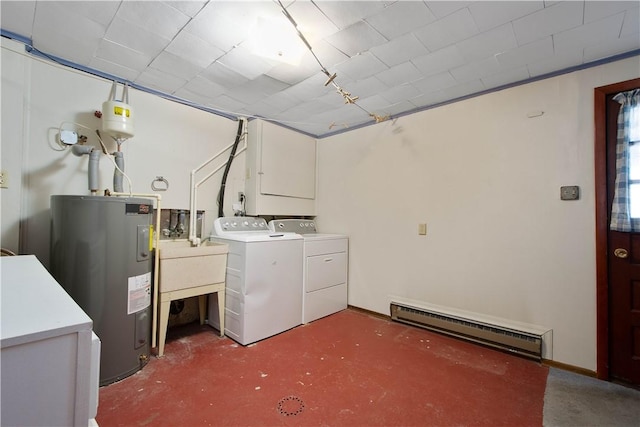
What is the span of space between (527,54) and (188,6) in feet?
7.55

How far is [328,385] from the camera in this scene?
6.04ft

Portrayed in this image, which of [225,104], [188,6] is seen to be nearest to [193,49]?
[188,6]

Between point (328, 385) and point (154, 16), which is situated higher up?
point (154, 16)

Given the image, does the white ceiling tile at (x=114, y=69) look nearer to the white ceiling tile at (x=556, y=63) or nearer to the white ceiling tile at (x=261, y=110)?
the white ceiling tile at (x=261, y=110)

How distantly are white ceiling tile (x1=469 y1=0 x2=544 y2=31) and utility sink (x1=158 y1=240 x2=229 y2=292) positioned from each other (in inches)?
100

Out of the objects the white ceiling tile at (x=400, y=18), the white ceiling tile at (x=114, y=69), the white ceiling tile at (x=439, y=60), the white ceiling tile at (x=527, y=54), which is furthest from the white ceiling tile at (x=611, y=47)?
the white ceiling tile at (x=114, y=69)

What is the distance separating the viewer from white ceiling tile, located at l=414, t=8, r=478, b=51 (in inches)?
64.4

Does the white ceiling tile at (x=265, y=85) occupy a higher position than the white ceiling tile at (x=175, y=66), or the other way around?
the white ceiling tile at (x=175, y=66)

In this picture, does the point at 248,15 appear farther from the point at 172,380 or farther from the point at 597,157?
the point at 597,157

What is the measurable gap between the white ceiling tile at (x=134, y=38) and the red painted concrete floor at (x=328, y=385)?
233 centimetres

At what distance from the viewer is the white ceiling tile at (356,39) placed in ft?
5.66

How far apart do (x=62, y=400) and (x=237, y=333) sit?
1931 millimetres

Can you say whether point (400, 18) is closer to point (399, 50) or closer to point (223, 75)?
point (399, 50)

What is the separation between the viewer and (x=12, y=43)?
1.86 metres
